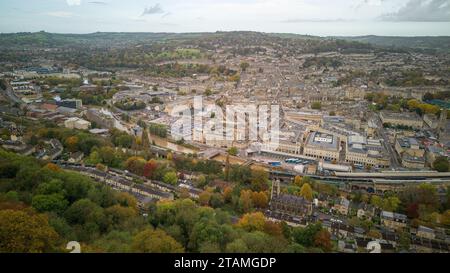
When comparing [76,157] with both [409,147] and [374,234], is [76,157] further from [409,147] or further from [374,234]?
[409,147]

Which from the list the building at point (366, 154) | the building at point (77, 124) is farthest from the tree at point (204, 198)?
the building at point (77, 124)

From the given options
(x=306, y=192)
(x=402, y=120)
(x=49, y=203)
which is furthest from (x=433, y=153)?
(x=49, y=203)

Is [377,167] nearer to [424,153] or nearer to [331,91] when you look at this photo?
[424,153]

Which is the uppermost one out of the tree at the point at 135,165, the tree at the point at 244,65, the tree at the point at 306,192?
the tree at the point at 244,65

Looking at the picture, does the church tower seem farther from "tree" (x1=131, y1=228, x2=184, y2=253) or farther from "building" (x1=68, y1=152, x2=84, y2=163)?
"building" (x1=68, y1=152, x2=84, y2=163)

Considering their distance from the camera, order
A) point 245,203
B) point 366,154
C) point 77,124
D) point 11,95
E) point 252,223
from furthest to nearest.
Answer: point 11,95, point 77,124, point 366,154, point 245,203, point 252,223

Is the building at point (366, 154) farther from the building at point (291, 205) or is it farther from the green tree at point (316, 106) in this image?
the green tree at point (316, 106)
